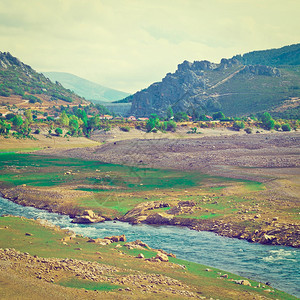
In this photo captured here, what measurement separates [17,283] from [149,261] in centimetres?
860

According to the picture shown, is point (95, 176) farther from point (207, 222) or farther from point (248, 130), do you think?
point (248, 130)

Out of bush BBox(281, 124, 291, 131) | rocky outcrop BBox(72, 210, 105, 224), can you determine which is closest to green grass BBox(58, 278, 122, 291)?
rocky outcrop BBox(72, 210, 105, 224)

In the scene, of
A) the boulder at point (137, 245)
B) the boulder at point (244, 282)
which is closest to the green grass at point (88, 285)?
the boulder at point (244, 282)

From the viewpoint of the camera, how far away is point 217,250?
97.1ft

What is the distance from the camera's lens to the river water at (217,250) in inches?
983

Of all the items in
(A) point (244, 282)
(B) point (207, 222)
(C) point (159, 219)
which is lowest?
(A) point (244, 282)

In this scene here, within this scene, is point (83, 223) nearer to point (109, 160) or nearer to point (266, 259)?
point (266, 259)

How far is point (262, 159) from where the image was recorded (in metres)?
72.6

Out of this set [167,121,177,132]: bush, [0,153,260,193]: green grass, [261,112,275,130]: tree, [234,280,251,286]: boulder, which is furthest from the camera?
[261,112,275,130]: tree

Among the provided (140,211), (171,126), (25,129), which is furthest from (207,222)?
(171,126)

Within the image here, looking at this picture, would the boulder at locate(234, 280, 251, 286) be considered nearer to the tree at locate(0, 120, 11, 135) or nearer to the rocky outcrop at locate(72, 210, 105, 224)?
the rocky outcrop at locate(72, 210, 105, 224)

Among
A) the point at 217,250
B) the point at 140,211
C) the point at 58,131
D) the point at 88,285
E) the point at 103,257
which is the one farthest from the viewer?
the point at 58,131

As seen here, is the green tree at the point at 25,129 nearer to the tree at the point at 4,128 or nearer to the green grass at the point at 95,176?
the tree at the point at 4,128

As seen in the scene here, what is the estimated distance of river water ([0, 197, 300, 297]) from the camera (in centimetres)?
2497
